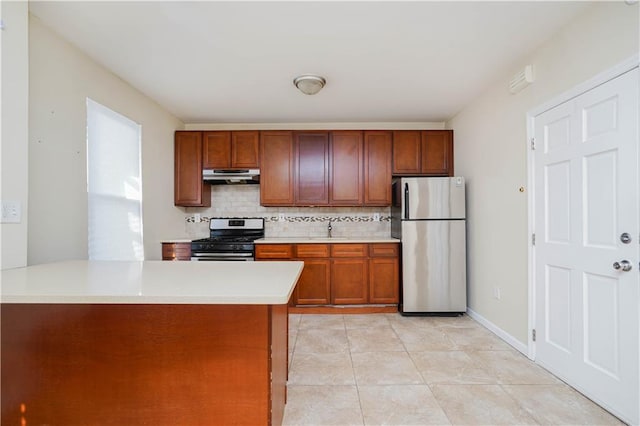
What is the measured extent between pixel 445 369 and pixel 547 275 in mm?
1041

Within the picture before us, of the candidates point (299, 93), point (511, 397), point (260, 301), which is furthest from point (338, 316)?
point (260, 301)

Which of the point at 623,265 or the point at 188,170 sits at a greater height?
the point at 188,170

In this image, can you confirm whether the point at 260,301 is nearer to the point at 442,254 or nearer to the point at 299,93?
the point at 299,93

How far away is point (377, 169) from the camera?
413 cm

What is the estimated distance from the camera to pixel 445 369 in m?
2.37

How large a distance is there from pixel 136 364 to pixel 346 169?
3.28 metres

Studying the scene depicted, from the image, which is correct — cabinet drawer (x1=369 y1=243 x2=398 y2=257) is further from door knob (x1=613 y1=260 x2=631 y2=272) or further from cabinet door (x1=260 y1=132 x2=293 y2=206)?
door knob (x1=613 y1=260 x2=631 y2=272)

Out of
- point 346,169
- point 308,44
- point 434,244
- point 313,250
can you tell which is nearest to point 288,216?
point 313,250

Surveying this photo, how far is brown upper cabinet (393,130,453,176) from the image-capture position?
4.13 metres

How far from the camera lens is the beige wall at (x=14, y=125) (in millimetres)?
1718

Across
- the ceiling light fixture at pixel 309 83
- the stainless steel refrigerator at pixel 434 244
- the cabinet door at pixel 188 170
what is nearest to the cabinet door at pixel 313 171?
the stainless steel refrigerator at pixel 434 244

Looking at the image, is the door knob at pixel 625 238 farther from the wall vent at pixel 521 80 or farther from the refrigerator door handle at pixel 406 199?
the refrigerator door handle at pixel 406 199

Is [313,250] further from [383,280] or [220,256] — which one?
[220,256]

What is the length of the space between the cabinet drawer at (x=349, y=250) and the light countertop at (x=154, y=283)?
209 cm
